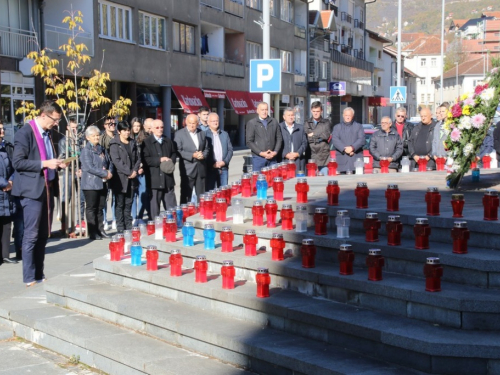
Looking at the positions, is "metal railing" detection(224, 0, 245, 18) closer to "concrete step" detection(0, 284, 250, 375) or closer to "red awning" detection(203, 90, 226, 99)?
"red awning" detection(203, 90, 226, 99)

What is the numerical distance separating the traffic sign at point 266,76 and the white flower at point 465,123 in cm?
675

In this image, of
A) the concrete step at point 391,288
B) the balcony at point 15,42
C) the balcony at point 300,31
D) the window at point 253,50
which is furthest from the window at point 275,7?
the concrete step at point 391,288

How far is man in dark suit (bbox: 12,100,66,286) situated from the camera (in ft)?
29.8

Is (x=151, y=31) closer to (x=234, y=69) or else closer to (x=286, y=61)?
(x=234, y=69)

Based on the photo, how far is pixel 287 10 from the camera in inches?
2320

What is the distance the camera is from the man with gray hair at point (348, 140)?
13242mm

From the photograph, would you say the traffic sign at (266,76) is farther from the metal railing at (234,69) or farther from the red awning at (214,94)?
the metal railing at (234,69)

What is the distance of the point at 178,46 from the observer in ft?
135

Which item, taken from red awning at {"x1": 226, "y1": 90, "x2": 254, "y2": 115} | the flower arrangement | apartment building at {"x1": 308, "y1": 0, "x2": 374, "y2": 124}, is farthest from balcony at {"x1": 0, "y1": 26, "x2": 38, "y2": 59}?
apartment building at {"x1": 308, "y1": 0, "x2": 374, "y2": 124}

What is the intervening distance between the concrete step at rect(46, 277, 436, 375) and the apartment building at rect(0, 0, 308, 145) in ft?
62.1

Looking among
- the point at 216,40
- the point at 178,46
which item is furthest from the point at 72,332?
the point at 216,40

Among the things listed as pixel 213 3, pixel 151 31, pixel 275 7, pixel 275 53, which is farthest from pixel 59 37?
pixel 275 7

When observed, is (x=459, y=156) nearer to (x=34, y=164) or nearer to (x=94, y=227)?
(x=34, y=164)

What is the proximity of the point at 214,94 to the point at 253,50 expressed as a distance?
829cm
